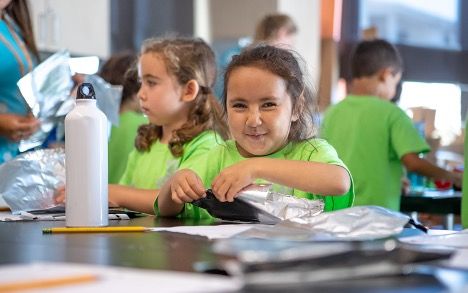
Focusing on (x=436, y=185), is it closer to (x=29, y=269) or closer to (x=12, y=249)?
(x=12, y=249)

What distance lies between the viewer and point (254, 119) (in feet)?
5.72

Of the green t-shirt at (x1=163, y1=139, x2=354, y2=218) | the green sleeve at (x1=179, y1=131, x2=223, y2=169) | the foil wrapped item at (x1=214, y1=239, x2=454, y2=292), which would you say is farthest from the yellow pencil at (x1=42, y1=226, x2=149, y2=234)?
the green sleeve at (x1=179, y1=131, x2=223, y2=169)

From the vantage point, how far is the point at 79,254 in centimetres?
106

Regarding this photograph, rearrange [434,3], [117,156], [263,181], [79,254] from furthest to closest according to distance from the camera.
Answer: [434,3] → [117,156] → [263,181] → [79,254]

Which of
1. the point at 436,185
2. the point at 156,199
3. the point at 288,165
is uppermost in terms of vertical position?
the point at 288,165

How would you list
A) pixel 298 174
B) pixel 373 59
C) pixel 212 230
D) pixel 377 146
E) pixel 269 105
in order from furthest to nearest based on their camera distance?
1. pixel 373 59
2. pixel 377 146
3. pixel 269 105
4. pixel 298 174
5. pixel 212 230

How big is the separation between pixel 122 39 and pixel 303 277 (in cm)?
394

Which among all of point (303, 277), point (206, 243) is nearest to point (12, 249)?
point (206, 243)

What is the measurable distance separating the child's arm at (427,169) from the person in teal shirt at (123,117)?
887mm

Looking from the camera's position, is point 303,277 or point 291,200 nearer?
point 303,277

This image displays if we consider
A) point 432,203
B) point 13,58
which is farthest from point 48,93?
point 432,203

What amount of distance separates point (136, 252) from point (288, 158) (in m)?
0.78

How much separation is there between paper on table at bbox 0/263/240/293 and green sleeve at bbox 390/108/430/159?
2244 millimetres

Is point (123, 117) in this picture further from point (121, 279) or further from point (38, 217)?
point (121, 279)
